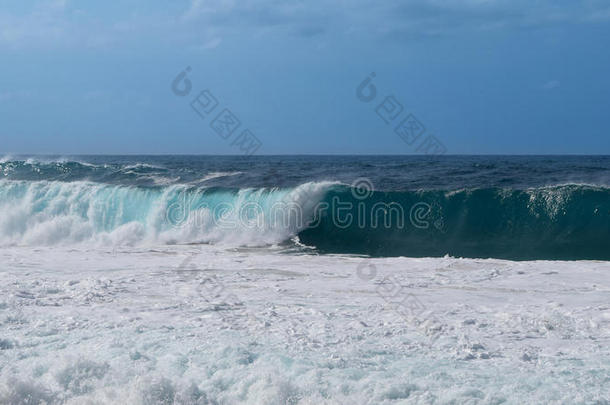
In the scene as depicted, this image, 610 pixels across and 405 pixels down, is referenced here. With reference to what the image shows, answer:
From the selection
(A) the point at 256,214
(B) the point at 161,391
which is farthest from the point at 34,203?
(B) the point at 161,391

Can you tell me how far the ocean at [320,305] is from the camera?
4168 millimetres

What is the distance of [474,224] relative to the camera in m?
13.9

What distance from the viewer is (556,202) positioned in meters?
13.7

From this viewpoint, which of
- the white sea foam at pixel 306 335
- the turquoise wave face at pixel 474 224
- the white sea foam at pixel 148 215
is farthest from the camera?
the white sea foam at pixel 148 215

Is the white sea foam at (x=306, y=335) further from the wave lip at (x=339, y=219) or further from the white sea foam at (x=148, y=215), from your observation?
the white sea foam at (x=148, y=215)

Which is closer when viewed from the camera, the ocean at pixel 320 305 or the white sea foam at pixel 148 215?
the ocean at pixel 320 305
